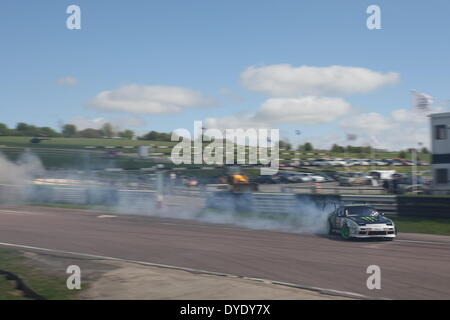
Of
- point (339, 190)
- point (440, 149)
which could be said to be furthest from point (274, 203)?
point (440, 149)

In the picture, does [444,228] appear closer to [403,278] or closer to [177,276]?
[403,278]

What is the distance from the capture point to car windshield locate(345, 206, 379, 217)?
49.6 ft

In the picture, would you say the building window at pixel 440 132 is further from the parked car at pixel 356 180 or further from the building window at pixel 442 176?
the parked car at pixel 356 180

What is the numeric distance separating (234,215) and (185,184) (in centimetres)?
1184

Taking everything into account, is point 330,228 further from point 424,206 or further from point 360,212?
point 424,206

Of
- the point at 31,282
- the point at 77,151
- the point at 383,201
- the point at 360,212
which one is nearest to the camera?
the point at 31,282

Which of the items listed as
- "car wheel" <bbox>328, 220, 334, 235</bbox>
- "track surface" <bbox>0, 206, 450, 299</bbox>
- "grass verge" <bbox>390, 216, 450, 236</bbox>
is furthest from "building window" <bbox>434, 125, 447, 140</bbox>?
"car wheel" <bbox>328, 220, 334, 235</bbox>

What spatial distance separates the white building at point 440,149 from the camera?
32500 millimetres

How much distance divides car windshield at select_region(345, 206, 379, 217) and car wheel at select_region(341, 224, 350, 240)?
0.55 m

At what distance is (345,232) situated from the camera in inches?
581

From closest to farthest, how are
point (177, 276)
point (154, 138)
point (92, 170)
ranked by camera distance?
point (177, 276), point (92, 170), point (154, 138)

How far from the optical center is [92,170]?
3366 cm

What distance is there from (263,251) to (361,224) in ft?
11.9

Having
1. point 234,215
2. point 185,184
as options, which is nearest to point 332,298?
point 234,215
